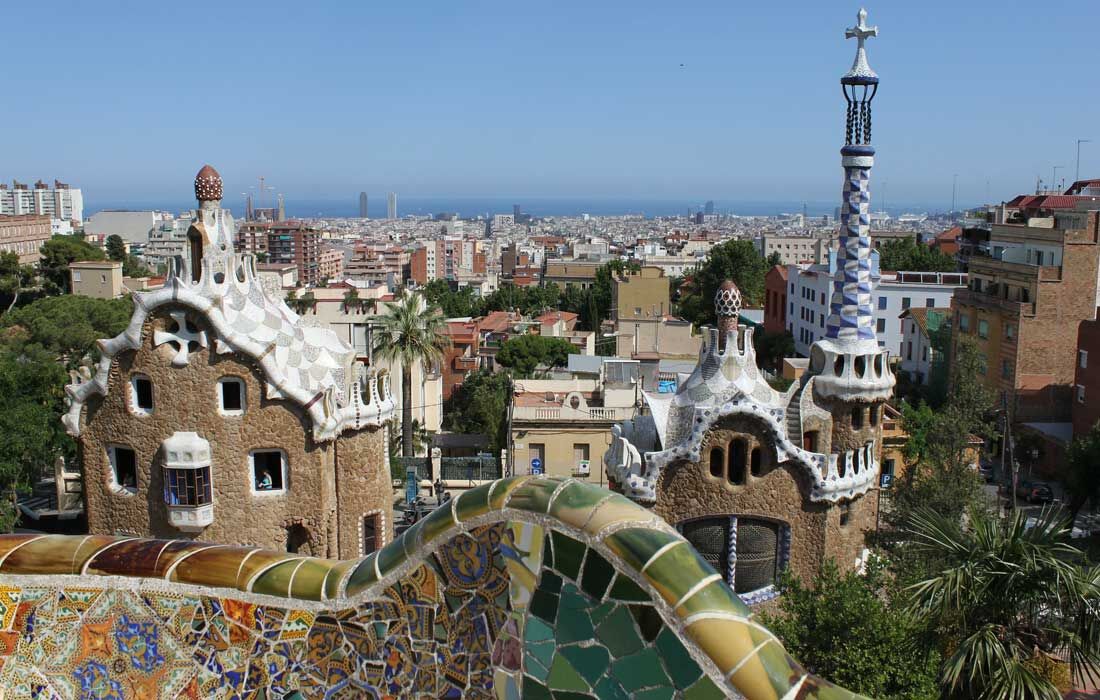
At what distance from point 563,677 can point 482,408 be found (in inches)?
1257

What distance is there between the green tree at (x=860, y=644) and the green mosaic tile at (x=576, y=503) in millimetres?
6304

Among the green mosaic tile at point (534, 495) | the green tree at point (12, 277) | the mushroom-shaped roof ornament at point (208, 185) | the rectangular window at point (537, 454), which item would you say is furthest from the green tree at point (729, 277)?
the green mosaic tile at point (534, 495)

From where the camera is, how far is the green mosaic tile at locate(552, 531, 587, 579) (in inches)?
254

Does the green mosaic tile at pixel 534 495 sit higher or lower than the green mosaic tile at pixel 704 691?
higher

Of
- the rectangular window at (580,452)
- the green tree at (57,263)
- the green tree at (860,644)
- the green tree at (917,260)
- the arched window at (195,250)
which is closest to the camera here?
the green tree at (860,644)

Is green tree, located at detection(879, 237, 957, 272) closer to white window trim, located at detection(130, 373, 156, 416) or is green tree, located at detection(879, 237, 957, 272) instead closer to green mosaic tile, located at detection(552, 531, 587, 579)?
white window trim, located at detection(130, 373, 156, 416)

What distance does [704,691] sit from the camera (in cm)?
594

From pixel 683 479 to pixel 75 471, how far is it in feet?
68.4

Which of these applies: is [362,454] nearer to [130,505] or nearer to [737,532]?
[130,505]

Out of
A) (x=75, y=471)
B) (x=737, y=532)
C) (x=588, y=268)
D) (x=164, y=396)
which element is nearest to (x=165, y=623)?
(x=164, y=396)

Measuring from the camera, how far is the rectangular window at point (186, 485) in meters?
17.7

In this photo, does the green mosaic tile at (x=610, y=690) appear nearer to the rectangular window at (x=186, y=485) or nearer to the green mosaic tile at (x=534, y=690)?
the green mosaic tile at (x=534, y=690)

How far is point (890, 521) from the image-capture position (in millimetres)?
21844

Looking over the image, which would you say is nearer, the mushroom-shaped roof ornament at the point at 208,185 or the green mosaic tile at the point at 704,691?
the green mosaic tile at the point at 704,691
